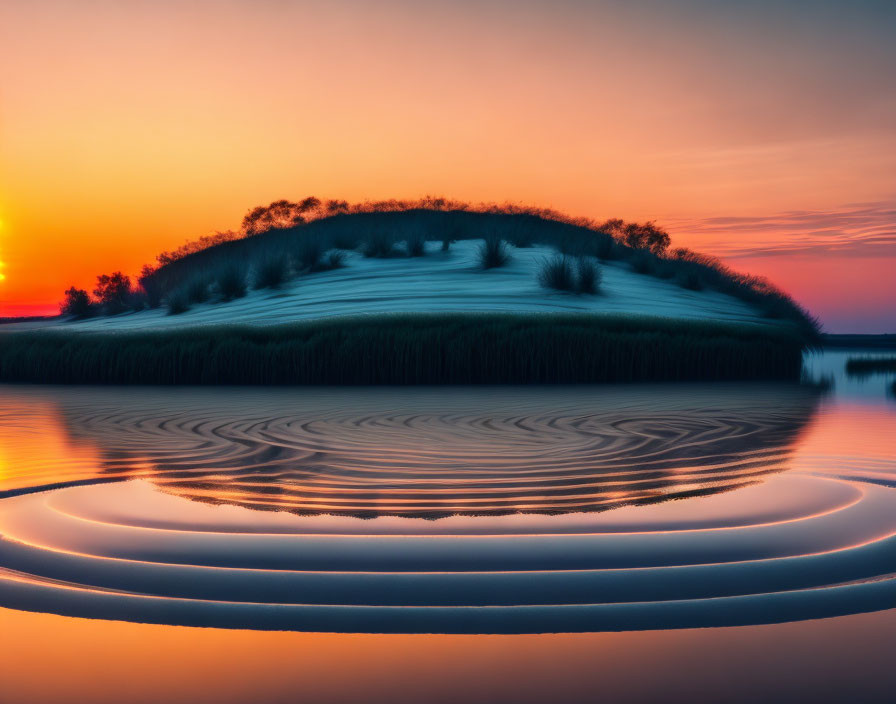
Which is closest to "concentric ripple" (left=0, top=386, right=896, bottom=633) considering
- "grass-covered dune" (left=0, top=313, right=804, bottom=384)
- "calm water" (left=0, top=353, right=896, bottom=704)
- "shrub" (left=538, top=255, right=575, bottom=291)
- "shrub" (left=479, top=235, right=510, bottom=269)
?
"calm water" (left=0, top=353, right=896, bottom=704)

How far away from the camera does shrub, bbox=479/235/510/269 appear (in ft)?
25.4

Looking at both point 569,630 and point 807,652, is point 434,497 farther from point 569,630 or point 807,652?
point 807,652

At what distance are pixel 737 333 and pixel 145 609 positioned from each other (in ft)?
18.1

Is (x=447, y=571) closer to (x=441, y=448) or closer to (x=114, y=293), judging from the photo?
(x=441, y=448)

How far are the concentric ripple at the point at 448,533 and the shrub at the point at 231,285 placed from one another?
17.7 feet

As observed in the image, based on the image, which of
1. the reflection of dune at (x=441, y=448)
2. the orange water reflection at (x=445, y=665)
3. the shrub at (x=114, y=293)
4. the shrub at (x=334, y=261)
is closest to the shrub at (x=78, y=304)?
the shrub at (x=114, y=293)

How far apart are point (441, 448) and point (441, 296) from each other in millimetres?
4533

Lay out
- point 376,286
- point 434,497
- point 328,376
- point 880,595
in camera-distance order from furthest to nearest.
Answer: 1. point 376,286
2. point 328,376
3. point 434,497
4. point 880,595

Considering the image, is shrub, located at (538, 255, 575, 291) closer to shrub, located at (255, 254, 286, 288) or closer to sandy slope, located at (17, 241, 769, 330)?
sandy slope, located at (17, 241, 769, 330)

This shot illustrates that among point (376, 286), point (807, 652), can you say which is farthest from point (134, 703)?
point (376, 286)

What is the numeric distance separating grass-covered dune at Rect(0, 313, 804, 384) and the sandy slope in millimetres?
715

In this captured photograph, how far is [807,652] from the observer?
2.73 ft

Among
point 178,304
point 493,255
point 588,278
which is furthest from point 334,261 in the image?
point 588,278

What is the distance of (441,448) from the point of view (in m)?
2.23
